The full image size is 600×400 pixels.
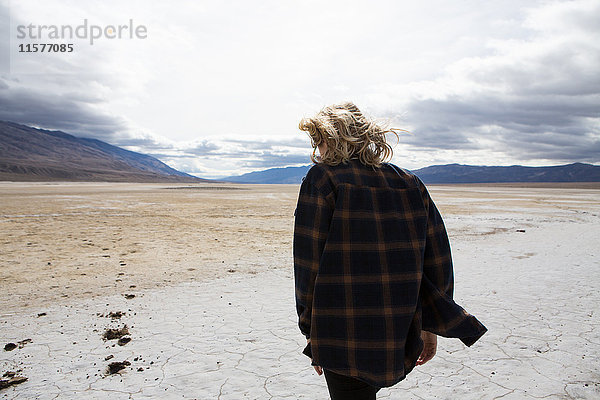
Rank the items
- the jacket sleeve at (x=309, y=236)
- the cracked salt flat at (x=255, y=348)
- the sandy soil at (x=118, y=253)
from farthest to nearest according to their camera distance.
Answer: the sandy soil at (x=118, y=253) → the cracked salt flat at (x=255, y=348) → the jacket sleeve at (x=309, y=236)

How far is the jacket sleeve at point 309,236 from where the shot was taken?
140cm

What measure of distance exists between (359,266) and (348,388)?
0.53 metres

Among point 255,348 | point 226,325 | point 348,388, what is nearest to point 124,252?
point 226,325

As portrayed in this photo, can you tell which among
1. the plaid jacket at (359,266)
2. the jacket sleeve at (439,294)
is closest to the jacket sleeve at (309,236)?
the plaid jacket at (359,266)

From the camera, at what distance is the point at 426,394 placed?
10.1 feet

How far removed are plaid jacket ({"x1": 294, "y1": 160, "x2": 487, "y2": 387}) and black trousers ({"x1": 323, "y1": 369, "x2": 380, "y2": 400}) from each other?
83mm

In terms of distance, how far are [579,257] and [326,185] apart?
9476mm

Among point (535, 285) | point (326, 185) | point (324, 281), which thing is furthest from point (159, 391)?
point (535, 285)

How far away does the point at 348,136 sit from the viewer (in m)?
1.45

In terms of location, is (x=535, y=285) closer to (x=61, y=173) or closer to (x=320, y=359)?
(x=320, y=359)

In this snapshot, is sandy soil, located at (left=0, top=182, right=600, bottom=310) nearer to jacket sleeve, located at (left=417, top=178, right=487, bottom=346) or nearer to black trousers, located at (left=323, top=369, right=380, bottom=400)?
black trousers, located at (left=323, top=369, right=380, bottom=400)

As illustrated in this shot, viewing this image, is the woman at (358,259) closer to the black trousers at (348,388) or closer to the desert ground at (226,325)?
the black trousers at (348,388)

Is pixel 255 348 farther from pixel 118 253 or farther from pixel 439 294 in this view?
pixel 118 253

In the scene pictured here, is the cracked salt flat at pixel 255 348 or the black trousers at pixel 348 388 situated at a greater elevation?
the black trousers at pixel 348 388
